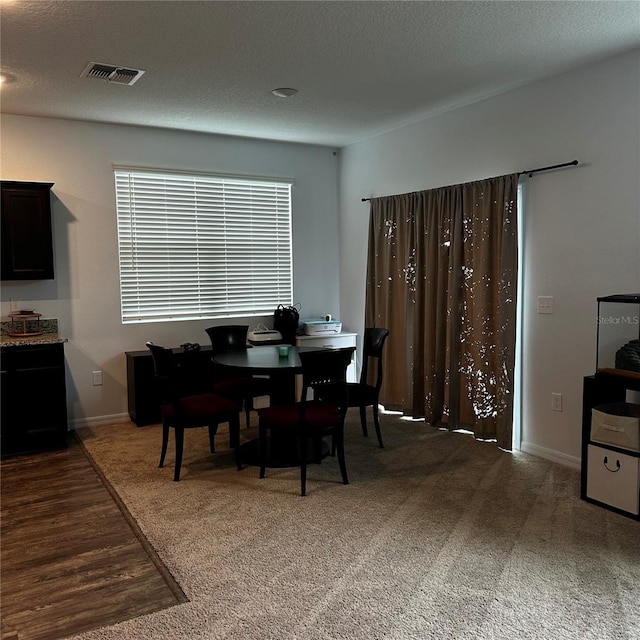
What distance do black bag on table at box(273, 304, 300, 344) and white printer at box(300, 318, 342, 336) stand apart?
5.4 inches

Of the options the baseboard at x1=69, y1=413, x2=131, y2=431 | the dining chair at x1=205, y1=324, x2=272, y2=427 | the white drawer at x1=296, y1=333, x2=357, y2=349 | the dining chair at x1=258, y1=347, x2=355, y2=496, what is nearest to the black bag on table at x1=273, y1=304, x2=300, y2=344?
the white drawer at x1=296, y1=333, x2=357, y2=349

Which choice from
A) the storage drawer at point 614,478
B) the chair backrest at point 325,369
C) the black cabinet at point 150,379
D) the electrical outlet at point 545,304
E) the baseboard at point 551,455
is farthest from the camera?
the black cabinet at point 150,379

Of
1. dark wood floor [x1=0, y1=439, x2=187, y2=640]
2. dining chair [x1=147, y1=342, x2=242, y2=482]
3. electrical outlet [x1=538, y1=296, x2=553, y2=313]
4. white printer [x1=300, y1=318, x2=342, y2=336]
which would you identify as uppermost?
electrical outlet [x1=538, y1=296, x2=553, y2=313]

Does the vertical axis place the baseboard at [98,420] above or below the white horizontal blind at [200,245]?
below

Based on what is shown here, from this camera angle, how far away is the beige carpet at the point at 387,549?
232 centimetres

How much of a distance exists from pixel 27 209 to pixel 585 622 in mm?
4718

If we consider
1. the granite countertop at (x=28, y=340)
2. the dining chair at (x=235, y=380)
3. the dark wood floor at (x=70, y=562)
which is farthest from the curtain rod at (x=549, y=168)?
the granite countertop at (x=28, y=340)

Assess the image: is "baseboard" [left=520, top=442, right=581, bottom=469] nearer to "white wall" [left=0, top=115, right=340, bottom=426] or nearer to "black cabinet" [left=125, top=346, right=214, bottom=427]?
"black cabinet" [left=125, top=346, right=214, bottom=427]

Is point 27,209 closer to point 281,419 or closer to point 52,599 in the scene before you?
point 281,419

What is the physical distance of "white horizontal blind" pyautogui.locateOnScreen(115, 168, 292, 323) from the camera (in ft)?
18.0

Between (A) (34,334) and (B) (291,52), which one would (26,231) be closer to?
(A) (34,334)

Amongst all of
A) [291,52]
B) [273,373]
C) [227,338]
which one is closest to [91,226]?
[227,338]

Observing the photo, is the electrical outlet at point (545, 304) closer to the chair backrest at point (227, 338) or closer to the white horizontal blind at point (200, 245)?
the chair backrest at point (227, 338)

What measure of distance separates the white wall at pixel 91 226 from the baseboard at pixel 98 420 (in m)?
0.01
